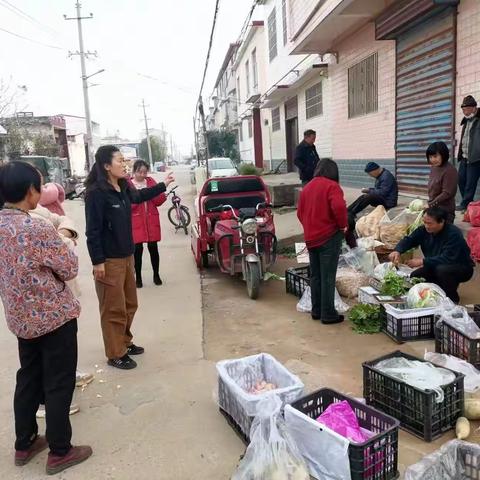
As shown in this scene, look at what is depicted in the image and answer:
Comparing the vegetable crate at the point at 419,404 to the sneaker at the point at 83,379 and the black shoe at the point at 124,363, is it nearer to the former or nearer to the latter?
the black shoe at the point at 124,363

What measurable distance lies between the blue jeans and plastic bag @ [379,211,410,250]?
2.95 feet

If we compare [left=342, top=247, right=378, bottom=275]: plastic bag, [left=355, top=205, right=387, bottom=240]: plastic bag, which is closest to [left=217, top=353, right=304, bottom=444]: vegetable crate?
[left=342, top=247, right=378, bottom=275]: plastic bag

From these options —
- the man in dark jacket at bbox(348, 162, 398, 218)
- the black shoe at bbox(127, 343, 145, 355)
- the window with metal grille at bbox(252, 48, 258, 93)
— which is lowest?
the black shoe at bbox(127, 343, 145, 355)

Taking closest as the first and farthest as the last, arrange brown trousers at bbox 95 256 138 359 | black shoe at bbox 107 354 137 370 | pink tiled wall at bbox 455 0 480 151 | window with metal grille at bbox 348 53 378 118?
brown trousers at bbox 95 256 138 359
black shoe at bbox 107 354 137 370
pink tiled wall at bbox 455 0 480 151
window with metal grille at bbox 348 53 378 118

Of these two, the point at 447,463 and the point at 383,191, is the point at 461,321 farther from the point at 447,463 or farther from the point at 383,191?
the point at 383,191

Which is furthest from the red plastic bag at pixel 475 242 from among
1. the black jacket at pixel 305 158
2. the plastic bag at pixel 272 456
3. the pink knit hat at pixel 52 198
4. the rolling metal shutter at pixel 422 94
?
the pink knit hat at pixel 52 198

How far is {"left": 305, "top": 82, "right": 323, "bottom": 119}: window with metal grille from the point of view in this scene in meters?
14.8

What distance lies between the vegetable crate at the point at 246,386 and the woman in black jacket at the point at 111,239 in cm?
121

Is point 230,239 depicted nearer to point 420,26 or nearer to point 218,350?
point 218,350

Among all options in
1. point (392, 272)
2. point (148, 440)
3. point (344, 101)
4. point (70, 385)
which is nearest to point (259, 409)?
point (148, 440)

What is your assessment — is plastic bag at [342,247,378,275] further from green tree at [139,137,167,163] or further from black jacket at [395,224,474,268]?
green tree at [139,137,167,163]

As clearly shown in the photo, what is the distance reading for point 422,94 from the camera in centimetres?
853

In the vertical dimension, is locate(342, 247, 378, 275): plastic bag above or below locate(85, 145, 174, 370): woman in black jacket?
below

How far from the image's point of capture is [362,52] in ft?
36.2
